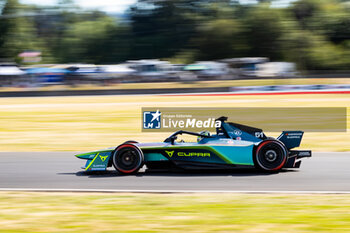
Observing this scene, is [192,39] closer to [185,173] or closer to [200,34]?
[200,34]

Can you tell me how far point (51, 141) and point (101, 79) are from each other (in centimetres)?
2587

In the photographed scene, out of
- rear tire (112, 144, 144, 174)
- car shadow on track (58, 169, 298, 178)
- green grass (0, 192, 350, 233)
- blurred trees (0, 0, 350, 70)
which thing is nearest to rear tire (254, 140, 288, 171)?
car shadow on track (58, 169, 298, 178)

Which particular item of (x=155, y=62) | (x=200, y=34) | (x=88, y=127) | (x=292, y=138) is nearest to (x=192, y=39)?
(x=200, y=34)

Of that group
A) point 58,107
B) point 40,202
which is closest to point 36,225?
point 40,202

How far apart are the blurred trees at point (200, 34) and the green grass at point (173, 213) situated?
163 feet

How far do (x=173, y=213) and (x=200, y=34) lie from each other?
55814 mm

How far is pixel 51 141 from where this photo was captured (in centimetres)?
1307

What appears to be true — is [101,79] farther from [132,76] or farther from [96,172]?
[96,172]

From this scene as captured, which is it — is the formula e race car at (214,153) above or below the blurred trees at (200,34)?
below

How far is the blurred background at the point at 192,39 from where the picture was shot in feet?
169

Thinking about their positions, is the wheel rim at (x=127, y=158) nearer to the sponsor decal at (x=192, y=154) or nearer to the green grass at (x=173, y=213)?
the sponsor decal at (x=192, y=154)

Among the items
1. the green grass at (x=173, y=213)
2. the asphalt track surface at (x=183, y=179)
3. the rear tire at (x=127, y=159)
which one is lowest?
the green grass at (x=173, y=213)

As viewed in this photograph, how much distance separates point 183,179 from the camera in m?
7.55

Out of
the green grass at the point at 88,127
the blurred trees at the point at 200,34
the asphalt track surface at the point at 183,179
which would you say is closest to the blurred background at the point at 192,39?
the blurred trees at the point at 200,34
